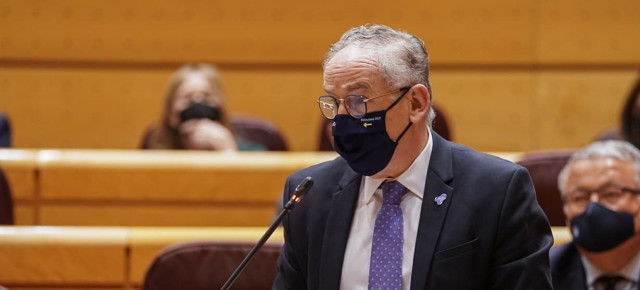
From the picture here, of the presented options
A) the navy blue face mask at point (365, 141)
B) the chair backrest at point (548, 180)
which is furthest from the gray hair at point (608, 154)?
the navy blue face mask at point (365, 141)

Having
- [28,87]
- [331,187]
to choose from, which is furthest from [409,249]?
[28,87]

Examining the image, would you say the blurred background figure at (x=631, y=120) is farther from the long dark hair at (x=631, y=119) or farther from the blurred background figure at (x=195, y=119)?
the blurred background figure at (x=195, y=119)

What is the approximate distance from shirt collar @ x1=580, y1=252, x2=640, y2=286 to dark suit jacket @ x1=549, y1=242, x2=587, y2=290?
2 centimetres

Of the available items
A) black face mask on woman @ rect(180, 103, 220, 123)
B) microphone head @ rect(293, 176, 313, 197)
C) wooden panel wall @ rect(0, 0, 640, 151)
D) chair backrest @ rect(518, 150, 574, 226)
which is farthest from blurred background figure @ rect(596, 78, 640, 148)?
microphone head @ rect(293, 176, 313, 197)

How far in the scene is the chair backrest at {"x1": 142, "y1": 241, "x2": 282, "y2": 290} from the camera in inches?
82.5

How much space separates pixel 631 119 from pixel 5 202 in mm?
2008

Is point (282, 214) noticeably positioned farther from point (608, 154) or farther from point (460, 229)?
point (608, 154)

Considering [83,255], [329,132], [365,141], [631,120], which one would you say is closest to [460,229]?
[365,141]

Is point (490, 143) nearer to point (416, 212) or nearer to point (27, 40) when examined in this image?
point (27, 40)

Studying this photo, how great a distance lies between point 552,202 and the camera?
2.63m

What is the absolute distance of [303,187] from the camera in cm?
138

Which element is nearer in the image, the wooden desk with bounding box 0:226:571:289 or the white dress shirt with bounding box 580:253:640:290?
the white dress shirt with bounding box 580:253:640:290

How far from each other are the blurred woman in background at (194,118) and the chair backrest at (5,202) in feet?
2.66

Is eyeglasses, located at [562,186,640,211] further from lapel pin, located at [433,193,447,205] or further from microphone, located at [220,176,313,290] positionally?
microphone, located at [220,176,313,290]
